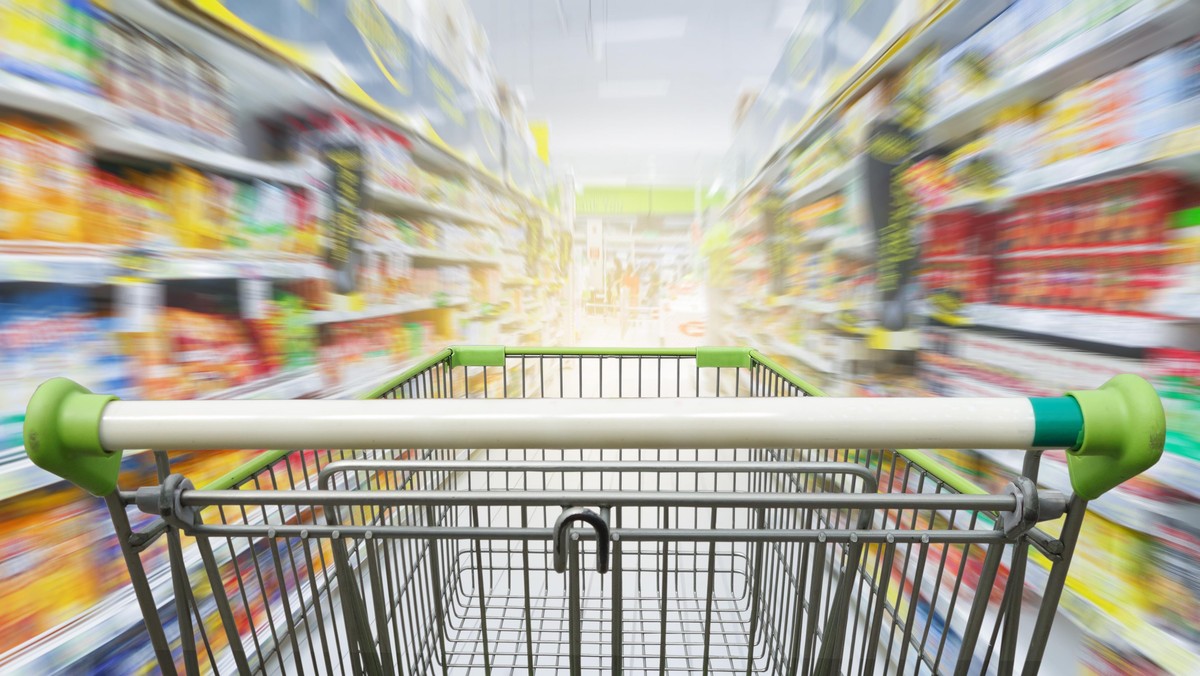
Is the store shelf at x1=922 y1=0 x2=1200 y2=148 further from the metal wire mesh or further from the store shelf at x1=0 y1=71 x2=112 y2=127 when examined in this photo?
the store shelf at x1=0 y1=71 x2=112 y2=127

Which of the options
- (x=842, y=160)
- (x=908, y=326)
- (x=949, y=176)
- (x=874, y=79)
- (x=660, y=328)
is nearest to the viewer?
(x=949, y=176)

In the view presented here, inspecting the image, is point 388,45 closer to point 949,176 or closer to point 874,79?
point 874,79

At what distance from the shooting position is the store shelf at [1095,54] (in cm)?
80

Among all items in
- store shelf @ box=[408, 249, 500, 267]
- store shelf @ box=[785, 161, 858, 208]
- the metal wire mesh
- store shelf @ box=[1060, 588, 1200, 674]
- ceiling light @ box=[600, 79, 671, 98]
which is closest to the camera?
the metal wire mesh

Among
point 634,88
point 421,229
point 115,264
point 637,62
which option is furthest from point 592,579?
point 634,88

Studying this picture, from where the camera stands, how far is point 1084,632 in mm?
937

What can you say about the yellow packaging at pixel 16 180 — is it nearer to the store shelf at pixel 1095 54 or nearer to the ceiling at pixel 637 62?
the store shelf at pixel 1095 54

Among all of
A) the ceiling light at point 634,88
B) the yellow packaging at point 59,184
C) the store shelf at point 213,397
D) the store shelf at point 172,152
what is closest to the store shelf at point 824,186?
the ceiling light at point 634,88

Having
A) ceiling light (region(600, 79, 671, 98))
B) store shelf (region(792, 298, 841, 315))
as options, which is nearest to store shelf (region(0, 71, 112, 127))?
store shelf (region(792, 298, 841, 315))

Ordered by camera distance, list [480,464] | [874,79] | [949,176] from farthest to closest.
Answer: [874,79]
[949,176]
[480,464]

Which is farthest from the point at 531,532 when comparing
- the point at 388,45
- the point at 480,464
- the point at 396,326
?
the point at 388,45

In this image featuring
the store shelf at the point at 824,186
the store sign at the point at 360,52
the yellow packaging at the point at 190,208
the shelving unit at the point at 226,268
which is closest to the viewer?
the shelving unit at the point at 226,268

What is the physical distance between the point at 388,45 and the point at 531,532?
2451mm

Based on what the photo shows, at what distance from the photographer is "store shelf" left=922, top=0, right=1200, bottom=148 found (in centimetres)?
80
